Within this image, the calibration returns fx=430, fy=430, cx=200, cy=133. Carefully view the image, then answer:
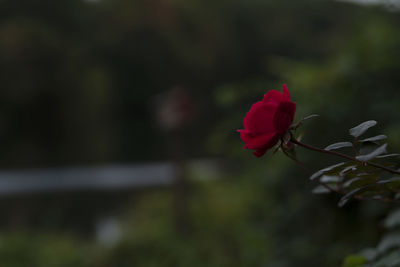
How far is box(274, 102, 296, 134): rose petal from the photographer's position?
304 mm

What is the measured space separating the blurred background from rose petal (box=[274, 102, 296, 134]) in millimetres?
538

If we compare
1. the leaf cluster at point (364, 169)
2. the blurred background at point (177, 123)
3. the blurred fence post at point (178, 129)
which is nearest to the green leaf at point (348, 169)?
the leaf cluster at point (364, 169)

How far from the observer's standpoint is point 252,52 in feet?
27.3

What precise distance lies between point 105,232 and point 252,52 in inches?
223

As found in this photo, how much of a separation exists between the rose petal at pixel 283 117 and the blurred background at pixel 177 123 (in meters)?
0.54

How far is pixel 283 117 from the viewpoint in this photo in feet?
1.01

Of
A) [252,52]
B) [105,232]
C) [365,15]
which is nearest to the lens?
[365,15]

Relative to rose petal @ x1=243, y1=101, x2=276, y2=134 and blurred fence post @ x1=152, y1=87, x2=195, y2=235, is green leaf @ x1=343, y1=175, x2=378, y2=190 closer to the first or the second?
rose petal @ x1=243, y1=101, x2=276, y2=134

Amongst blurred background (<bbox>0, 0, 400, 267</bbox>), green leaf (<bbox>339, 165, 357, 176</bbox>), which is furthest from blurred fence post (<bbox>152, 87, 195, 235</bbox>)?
green leaf (<bbox>339, 165, 357, 176</bbox>)

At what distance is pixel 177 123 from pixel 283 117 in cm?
295

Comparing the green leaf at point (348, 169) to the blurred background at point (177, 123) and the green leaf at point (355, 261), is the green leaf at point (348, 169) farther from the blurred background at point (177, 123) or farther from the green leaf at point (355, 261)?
the blurred background at point (177, 123)

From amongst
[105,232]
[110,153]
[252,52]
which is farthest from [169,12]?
[105,232]

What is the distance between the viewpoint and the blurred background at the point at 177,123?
1.04 metres

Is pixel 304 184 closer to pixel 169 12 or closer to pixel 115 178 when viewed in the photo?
pixel 115 178
